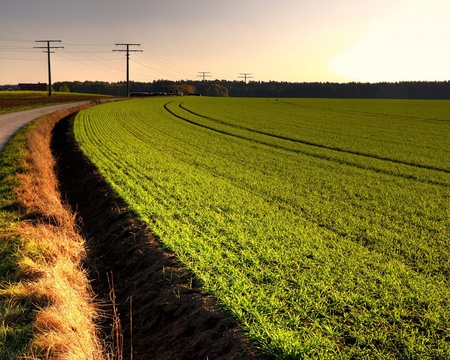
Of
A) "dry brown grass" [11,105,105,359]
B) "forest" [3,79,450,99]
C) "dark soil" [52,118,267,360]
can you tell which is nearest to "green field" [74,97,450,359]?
"dark soil" [52,118,267,360]

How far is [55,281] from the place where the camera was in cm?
574

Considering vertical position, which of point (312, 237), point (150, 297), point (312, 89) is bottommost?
point (150, 297)

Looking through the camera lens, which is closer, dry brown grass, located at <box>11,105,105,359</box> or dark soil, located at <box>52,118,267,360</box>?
dry brown grass, located at <box>11,105,105,359</box>

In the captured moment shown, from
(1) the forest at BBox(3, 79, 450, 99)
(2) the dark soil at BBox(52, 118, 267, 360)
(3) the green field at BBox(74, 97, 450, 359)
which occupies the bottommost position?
(2) the dark soil at BBox(52, 118, 267, 360)

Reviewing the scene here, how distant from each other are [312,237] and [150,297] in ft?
10.9

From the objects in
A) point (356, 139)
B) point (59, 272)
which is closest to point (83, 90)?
point (356, 139)

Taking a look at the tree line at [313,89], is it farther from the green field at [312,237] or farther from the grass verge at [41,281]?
the grass verge at [41,281]

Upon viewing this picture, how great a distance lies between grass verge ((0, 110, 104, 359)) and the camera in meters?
4.41

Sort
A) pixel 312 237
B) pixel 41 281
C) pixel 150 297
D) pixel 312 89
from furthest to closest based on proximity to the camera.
A: pixel 312 89
pixel 312 237
pixel 150 297
pixel 41 281

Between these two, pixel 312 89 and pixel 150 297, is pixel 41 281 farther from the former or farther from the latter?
pixel 312 89

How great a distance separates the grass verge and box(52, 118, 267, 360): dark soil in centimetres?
48

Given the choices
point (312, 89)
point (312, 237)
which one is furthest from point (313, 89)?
point (312, 237)

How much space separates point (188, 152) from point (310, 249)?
11.5 meters

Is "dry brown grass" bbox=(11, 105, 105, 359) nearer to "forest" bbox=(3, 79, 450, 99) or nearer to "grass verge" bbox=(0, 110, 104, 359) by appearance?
"grass verge" bbox=(0, 110, 104, 359)
